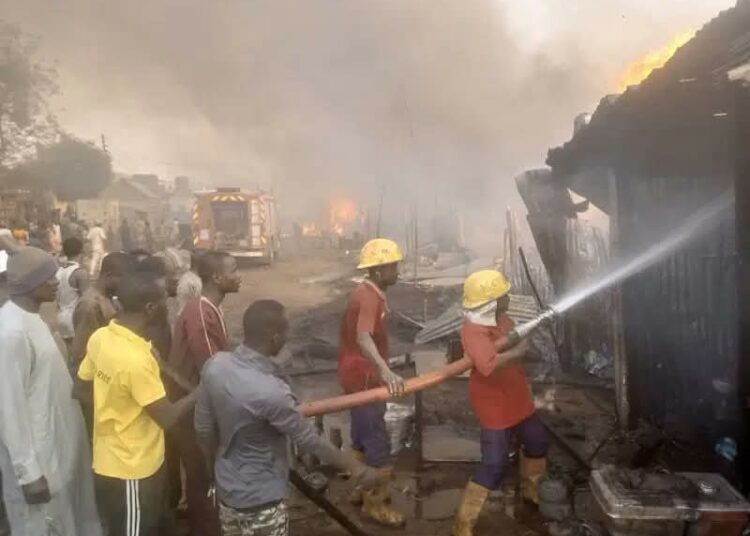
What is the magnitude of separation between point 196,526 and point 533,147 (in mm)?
24360

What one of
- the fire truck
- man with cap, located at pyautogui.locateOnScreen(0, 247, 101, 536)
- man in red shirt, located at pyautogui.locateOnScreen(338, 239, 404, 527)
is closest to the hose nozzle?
man in red shirt, located at pyautogui.locateOnScreen(338, 239, 404, 527)

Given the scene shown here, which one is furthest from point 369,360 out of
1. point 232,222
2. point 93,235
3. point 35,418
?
point 232,222

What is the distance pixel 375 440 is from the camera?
4.90 metres

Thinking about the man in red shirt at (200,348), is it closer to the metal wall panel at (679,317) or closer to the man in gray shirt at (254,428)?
the man in gray shirt at (254,428)

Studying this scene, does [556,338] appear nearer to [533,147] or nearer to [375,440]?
[375,440]

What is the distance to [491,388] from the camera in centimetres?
449

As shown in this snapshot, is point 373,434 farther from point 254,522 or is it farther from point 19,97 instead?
point 19,97

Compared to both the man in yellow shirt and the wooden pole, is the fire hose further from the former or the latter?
the wooden pole

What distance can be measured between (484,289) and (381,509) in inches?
73.3

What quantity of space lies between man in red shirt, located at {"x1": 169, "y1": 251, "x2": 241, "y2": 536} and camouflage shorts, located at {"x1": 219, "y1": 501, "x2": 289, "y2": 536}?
114cm

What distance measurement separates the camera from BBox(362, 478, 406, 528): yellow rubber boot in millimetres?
4816

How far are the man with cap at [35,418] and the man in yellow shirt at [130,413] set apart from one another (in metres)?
0.22

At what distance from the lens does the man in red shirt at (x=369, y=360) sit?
480 cm

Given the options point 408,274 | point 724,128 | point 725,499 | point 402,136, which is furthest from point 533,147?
point 725,499
